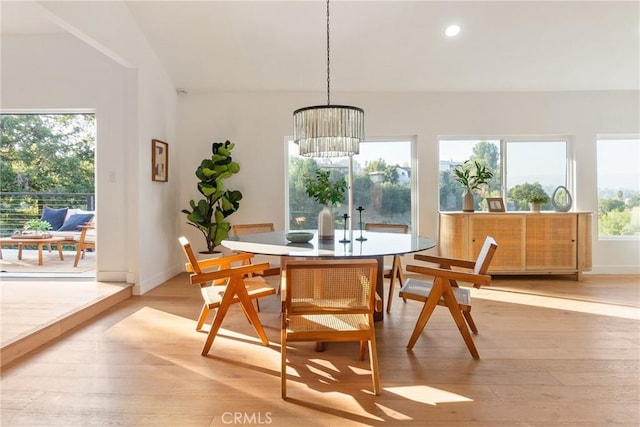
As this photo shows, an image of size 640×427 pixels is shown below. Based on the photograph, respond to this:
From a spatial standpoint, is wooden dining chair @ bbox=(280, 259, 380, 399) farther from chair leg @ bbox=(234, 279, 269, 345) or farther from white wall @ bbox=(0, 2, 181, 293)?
white wall @ bbox=(0, 2, 181, 293)

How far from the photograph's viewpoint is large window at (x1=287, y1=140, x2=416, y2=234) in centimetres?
523

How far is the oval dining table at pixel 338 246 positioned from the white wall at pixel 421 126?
201 centimetres

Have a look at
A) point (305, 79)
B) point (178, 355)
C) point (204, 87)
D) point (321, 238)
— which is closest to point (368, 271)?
point (321, 238)

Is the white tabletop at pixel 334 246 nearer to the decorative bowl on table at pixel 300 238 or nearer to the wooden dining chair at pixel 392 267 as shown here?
the decorative bowl on table at pixel 300 238

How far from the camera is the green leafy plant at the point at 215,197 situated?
4711mm

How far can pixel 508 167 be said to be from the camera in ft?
17.1

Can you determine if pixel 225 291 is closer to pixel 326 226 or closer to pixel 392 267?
pixel 326 226

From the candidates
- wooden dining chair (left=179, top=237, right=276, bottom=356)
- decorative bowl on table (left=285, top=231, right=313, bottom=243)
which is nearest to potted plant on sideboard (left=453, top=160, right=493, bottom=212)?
decorative bowl on table (left=285, top=231, right=313, bottom=243)

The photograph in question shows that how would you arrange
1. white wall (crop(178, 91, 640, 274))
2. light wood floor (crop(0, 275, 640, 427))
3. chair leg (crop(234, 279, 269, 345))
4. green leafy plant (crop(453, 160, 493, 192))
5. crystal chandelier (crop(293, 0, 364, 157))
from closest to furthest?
light wood floor (crop(0, 275, 640, 427)) < chair leg (crop(234, 279, 269, 345)) < crystal chandelier (crop(293, 0, 364, 157)) < green leafy plant (crop(453, 160, 493, 192)) < white wall (crop(178, 91, 640, 274))

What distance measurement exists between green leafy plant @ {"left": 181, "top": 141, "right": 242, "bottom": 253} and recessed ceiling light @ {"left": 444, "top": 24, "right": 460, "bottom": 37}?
282cm

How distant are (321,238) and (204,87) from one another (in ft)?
10.2

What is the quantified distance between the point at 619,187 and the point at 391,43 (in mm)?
3733

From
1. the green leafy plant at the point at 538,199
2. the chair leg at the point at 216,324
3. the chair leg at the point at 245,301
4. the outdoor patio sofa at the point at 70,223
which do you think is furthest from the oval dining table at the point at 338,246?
the outdoor patio sofa at the point at 70,223

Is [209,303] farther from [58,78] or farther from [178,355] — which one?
[58,78]
